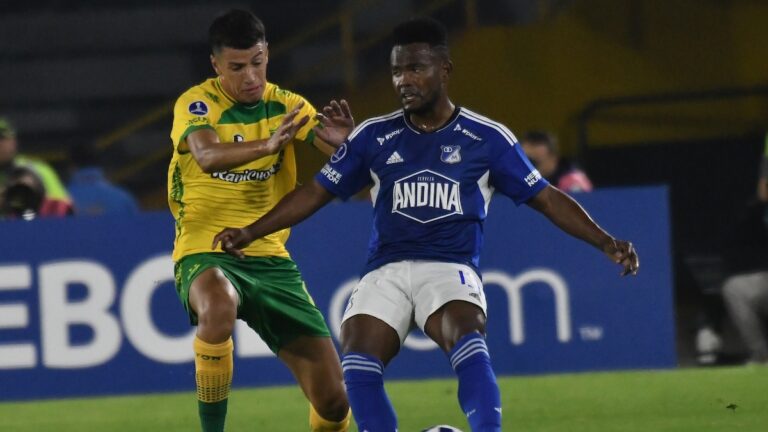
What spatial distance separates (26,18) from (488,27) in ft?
18.0

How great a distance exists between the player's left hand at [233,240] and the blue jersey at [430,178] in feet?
1.18

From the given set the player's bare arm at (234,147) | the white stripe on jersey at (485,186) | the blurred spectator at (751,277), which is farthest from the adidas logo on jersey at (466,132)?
the blurred spectator at (751,277)

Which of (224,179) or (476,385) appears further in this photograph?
(224,179)

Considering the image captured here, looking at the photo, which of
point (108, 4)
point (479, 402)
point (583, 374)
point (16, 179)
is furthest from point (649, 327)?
point (108, 4)

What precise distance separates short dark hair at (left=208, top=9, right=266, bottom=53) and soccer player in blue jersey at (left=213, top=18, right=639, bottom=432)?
2.25ft

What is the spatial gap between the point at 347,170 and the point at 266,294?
0.82 metres

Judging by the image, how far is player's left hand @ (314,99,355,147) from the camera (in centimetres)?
665

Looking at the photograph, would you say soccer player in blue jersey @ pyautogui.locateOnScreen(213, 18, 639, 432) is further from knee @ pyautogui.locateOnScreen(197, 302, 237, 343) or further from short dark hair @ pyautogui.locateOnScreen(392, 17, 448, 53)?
knee @ pyautogui.locateOnScreen(197, 302, 237, 343)

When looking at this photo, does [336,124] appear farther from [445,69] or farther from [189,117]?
[445,69]

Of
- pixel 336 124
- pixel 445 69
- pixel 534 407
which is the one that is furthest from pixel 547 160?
pixel 445 69

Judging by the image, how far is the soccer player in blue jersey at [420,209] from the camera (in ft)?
19.4

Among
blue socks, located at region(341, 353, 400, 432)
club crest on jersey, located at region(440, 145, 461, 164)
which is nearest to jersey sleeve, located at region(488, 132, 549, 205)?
club crest on jersey, located at region(440, 145, 461, 164)

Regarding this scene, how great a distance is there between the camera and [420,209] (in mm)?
6051

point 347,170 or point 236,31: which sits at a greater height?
point 236,31
